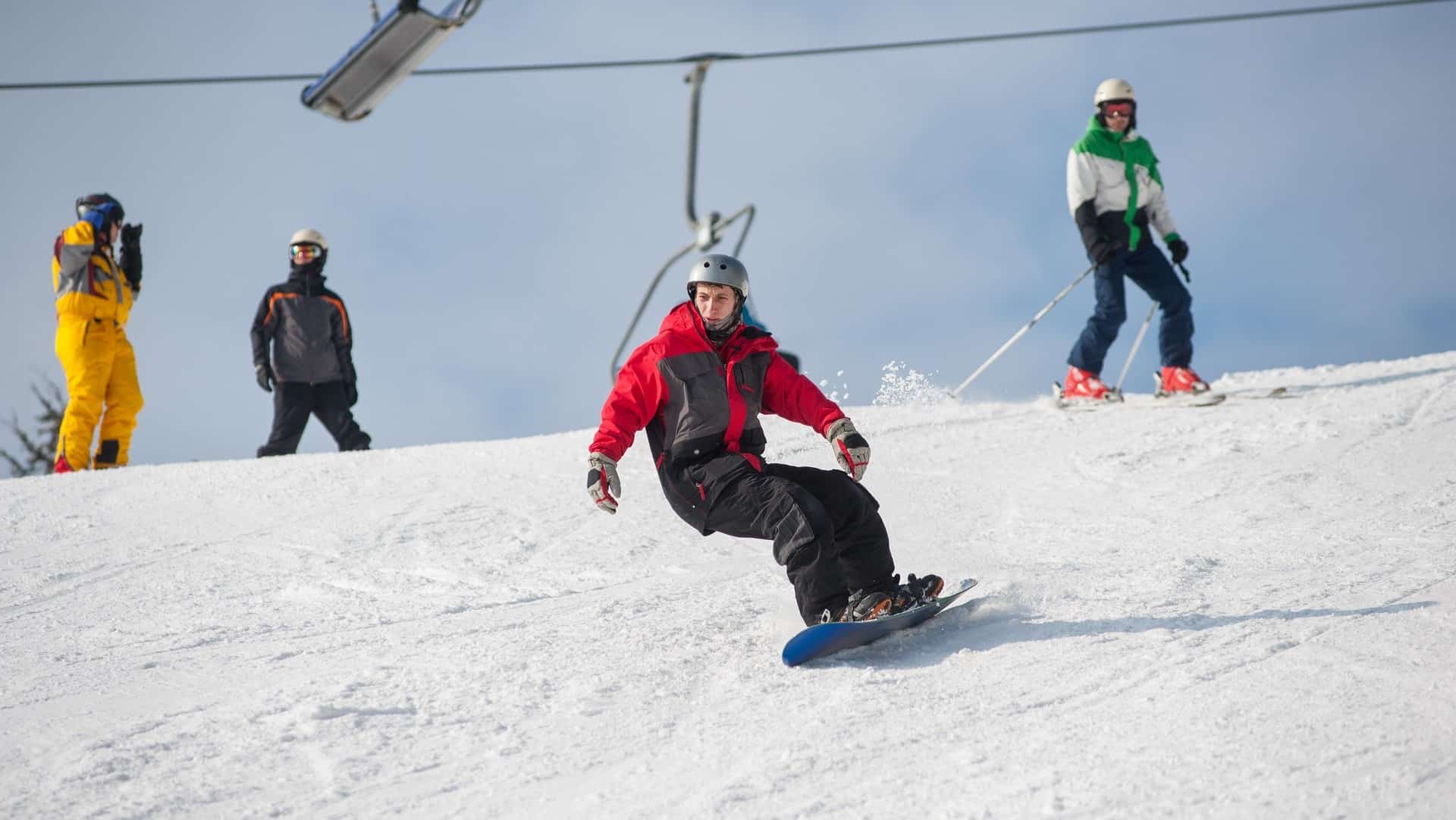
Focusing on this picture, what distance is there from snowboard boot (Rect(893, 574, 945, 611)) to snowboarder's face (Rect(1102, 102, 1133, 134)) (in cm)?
569

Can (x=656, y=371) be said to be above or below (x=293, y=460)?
below

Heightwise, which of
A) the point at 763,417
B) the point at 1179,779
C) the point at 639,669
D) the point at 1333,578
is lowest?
the point at 1179,779

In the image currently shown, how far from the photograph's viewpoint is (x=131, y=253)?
841 cm

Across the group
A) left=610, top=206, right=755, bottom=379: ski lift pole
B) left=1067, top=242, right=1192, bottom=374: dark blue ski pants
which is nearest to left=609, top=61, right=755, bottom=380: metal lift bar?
left=610, top=206, right=755, bottom=379: ski lift pole

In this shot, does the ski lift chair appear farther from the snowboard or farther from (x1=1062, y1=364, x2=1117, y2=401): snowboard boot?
(x1=1062, y1=364, x2=1117, y2=401): snowboard boot

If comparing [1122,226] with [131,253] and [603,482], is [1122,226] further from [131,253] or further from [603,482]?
[131,253]

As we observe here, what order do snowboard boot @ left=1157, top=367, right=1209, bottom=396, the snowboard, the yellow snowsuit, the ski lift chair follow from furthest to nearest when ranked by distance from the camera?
snowboard boot @ left=1157, top=367, right=1209, bottom=396, the yellow snowsuit, the ski lift chair, the snowboard

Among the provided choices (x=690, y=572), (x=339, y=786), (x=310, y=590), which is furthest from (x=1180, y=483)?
(x=339, y=786)

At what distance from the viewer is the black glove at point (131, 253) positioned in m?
8.38

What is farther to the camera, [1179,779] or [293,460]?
[293,460]

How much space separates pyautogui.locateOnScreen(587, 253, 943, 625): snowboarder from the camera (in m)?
3.63

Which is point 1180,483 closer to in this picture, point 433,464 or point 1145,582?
point 1145,582

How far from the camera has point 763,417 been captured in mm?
8320

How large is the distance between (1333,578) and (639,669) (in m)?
2.47
